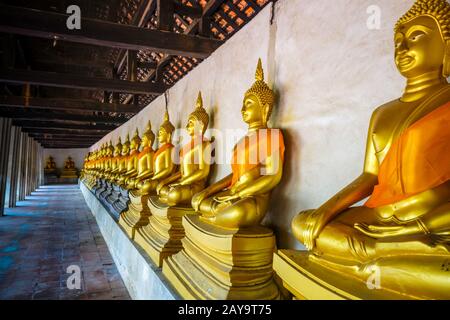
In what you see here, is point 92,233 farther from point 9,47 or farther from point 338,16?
point 338,16

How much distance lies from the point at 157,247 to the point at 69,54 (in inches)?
243

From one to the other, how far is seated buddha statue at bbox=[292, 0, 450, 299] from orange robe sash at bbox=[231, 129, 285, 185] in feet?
2.10

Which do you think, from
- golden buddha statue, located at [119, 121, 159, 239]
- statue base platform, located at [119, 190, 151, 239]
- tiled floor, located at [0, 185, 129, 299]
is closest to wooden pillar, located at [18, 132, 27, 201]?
tiled floor, located at [0, 185, 129, 299]

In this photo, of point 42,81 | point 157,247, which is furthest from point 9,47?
point 157,247

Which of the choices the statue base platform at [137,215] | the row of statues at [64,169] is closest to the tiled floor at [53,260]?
the statue base platform at [137,215]

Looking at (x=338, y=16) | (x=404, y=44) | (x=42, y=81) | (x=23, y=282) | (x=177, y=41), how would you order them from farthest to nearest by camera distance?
(x=42, y=81), (x=177, y=41), (x=23, y=282), (x=338, y=16), (x=404, y=44)

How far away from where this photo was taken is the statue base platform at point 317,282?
2.72ft

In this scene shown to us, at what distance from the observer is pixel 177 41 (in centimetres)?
320

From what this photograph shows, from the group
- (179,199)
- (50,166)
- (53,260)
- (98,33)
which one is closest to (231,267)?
(179,199)

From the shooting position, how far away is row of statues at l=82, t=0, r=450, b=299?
82 centimetres

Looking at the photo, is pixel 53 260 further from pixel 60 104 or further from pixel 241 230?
pixel 60 104

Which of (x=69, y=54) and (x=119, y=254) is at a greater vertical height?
(x=69, y=54)

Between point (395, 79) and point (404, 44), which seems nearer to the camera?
point (404, 44)

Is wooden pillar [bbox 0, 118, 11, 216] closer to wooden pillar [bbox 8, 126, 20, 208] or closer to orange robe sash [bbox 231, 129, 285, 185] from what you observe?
wooden pillar [bbox 8, 126, 20, 208]
